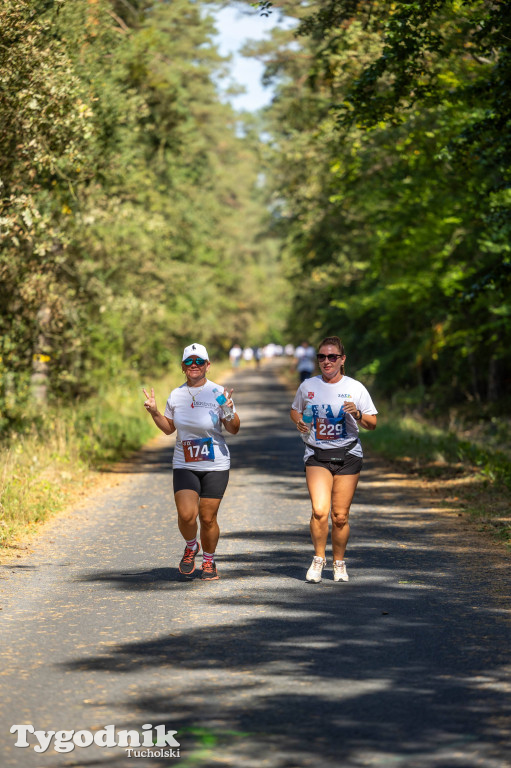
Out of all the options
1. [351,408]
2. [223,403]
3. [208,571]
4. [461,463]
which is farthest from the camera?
[461,463]

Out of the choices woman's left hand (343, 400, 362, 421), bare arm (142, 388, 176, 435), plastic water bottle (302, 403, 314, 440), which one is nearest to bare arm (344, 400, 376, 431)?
woman's left hand (343, 400, 362, 421)

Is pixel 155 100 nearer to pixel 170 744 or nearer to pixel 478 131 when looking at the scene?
pixel 478 131

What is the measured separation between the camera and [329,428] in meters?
9.07

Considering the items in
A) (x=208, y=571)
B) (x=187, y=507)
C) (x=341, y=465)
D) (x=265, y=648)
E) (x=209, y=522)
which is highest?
(x=341, y=465)

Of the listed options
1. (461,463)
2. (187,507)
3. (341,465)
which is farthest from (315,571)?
(461,463)

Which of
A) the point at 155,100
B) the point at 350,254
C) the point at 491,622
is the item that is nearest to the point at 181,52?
the point at 350,254

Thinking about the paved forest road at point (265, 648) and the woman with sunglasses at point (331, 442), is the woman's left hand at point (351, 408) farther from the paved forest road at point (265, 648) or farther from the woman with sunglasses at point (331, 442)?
the paved forest road at point (265, 648)

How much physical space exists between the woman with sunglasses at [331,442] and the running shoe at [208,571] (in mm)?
811

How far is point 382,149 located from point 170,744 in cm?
2014

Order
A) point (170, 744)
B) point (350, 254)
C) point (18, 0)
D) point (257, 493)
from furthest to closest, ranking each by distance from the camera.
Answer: point (350, 254) → point (257, 493) → point (18, 0) → point (170, 744)

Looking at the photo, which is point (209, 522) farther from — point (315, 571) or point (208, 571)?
point (315, 571)

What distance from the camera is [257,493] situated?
1538cm

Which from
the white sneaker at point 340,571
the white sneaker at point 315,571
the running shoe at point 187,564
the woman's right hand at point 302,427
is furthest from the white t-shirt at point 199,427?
the white sneaker at point 340,571

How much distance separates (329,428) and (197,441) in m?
1.12
